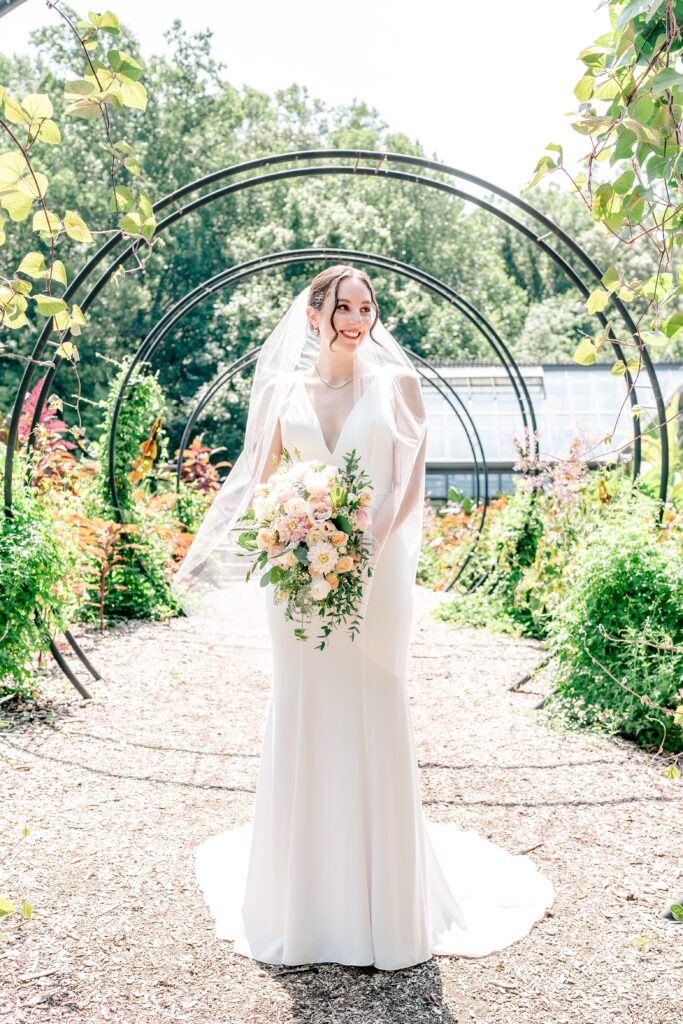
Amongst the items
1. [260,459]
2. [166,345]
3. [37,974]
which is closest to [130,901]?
[37,974]

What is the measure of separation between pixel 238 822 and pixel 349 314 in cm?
241

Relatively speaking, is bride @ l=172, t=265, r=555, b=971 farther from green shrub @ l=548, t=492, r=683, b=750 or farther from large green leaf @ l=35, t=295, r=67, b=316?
green shrub @ l=548, t=492, r=683, b=750

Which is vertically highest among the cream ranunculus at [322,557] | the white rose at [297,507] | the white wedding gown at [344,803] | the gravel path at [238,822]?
the white rose at [297,507]

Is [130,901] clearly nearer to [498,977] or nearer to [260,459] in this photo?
[498,977]

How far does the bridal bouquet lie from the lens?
2770 mm

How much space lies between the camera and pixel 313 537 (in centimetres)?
277

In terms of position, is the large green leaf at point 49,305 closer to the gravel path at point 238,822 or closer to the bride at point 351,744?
the bride at point 351,744

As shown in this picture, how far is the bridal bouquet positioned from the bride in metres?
0.18

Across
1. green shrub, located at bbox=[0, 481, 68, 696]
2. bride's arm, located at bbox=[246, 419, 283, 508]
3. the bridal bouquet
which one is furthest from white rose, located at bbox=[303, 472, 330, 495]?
green shrub, located at bbox=[0, 481, 68, 696]

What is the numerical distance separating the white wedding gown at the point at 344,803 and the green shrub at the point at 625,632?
7.40 ft

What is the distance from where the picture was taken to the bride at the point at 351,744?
302 cm

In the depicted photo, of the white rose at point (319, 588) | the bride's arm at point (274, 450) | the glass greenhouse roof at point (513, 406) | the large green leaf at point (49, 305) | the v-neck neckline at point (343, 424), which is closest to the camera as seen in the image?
the large green leaf at point (49, 305)

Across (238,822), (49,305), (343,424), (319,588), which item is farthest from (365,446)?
(238,822)

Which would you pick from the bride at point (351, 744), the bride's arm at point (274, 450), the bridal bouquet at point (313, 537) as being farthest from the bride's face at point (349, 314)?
the bridal bouquet at point (313, 537)
